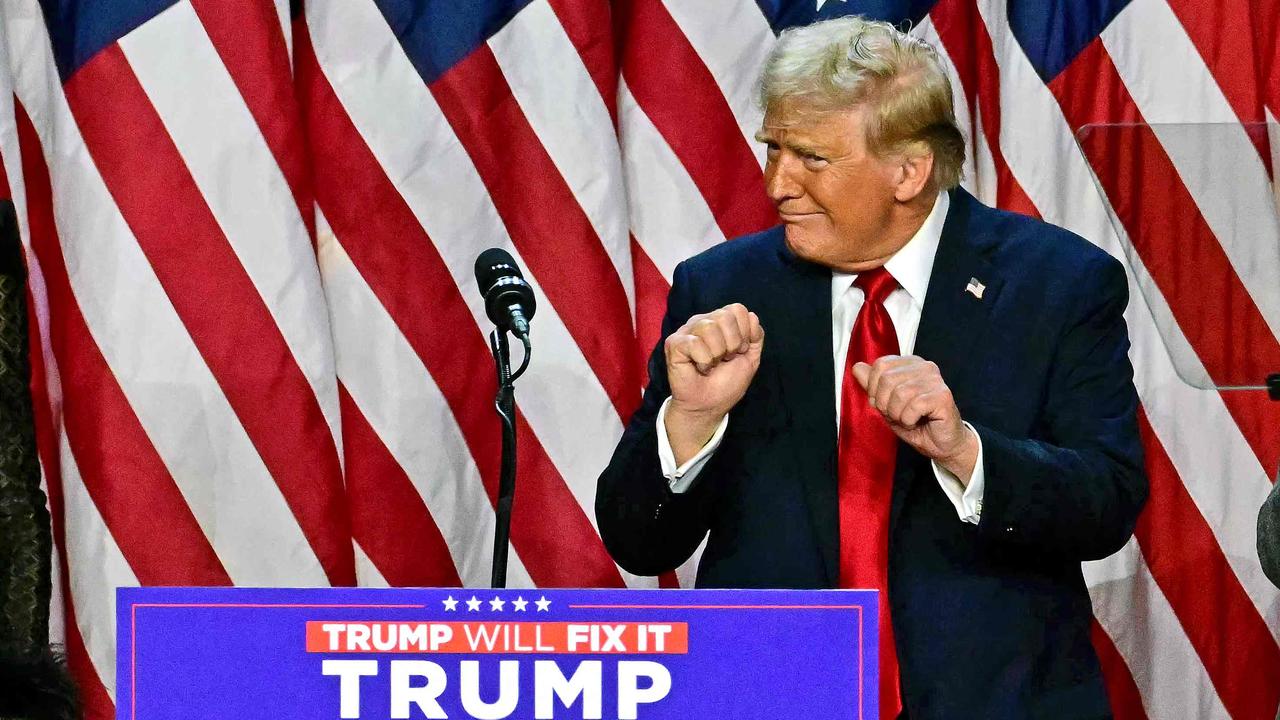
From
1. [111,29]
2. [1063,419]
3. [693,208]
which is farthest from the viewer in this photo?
[693,208]

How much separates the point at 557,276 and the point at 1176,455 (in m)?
1.17

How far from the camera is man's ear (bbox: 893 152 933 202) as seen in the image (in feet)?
6.28

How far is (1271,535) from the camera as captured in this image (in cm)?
181

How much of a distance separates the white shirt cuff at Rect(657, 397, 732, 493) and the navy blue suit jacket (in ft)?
0.03

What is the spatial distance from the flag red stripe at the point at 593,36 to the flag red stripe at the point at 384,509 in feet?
2.37

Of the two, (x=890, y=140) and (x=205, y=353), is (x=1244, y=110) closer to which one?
(x=890, y=140)

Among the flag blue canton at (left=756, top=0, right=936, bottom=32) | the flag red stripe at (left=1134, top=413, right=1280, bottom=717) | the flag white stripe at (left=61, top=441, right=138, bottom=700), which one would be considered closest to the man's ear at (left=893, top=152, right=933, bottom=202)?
the flag blue canton at (left=756, top=0, right=936, bottom=32)

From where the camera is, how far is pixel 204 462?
2.78 meters

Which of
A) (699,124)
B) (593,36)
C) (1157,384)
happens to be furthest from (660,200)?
(1157,384)

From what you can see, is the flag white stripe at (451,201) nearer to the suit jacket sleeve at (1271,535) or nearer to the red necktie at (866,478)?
the red necktie at (866,478)

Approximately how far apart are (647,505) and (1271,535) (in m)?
0.70

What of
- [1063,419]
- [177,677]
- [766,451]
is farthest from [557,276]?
[177,677]

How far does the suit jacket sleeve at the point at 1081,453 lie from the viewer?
1.70m

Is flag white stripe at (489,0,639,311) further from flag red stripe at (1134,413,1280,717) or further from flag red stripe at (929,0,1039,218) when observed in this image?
flag red stripe at (1134,413,1280,717)
